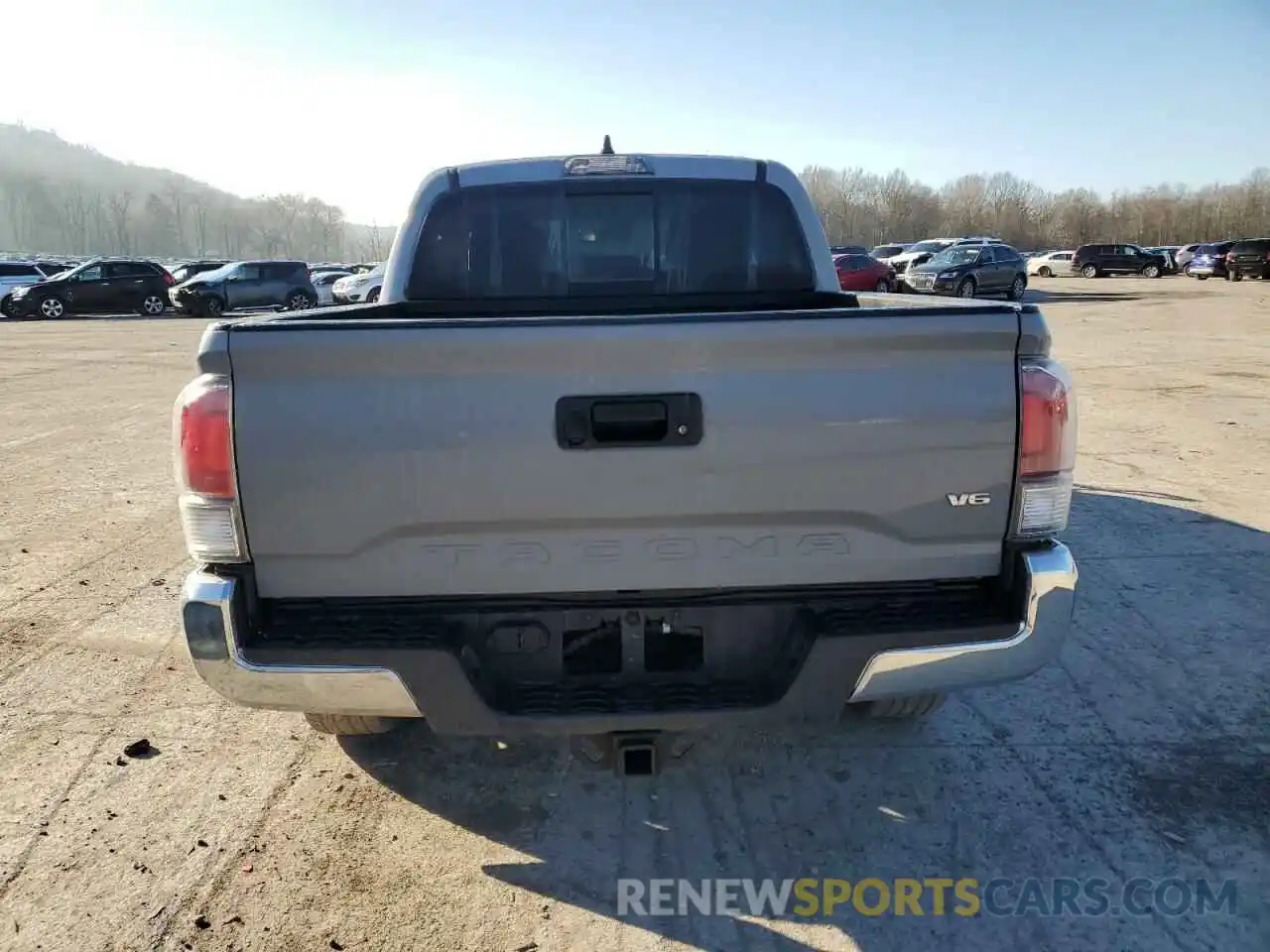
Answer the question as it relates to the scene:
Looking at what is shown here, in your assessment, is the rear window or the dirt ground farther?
the rear window

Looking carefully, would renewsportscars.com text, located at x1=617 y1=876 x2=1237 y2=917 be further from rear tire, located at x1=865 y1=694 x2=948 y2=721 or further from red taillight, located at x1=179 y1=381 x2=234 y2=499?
red taillight, located at x1=179 y1=381 x2=234 y2=499

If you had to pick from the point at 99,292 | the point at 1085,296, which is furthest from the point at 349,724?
the point at 1085,296

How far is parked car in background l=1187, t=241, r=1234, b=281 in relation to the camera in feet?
145

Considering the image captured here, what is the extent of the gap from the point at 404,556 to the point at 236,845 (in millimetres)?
1288

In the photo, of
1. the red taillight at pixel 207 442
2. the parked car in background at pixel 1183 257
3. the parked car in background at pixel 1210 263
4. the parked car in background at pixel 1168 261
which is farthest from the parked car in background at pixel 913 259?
the red taillight at pixel 207 442

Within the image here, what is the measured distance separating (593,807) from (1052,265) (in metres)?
58.8

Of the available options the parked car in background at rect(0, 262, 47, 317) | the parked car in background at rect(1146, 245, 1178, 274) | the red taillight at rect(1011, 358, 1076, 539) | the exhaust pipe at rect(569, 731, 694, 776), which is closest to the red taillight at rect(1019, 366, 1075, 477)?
the red taillight at rect(1011, 358, 1076, 539)

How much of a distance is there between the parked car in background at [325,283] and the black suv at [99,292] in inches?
212

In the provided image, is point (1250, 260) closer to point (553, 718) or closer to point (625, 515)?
point (625, 515)

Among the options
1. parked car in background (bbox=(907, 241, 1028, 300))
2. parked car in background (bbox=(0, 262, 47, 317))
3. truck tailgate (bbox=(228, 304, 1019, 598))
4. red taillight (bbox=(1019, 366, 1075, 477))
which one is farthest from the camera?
parked car in background (bbox=(0, 262, 47, 317))

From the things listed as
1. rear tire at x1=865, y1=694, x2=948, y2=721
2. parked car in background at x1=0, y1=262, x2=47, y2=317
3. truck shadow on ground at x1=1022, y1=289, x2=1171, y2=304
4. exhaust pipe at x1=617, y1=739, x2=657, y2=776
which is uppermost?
parked car in background at x1=0, y1=262, x2=47, y2=317

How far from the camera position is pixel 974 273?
28.3 m

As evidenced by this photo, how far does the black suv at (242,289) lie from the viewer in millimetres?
28578

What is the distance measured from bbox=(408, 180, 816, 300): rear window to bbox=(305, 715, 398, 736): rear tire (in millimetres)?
1811
